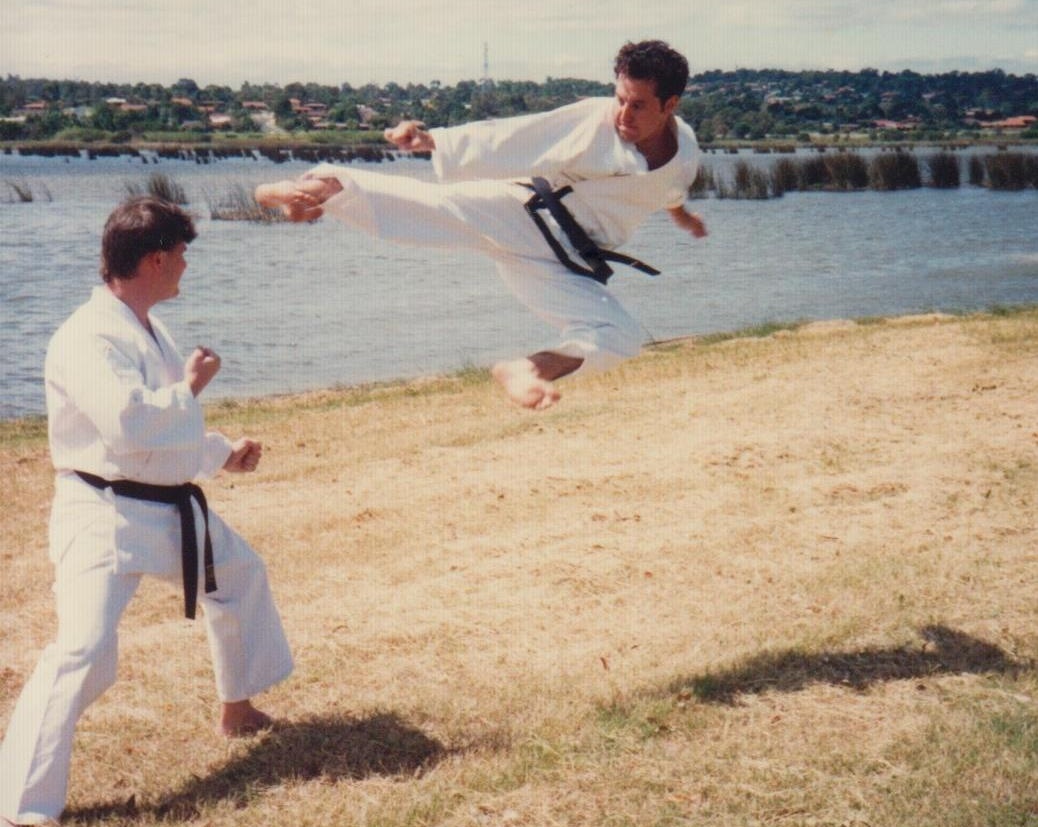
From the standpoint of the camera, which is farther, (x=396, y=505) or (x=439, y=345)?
(x=439, y=345)

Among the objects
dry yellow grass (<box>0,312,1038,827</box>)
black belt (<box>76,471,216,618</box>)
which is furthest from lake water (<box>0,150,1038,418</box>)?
black belt (<box>76,471,216,618</box>)

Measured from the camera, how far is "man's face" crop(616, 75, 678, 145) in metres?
5.75

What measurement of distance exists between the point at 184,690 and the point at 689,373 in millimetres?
8607

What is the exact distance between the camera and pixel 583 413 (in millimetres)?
11531

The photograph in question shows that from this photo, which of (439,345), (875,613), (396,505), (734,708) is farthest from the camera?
(439,345)

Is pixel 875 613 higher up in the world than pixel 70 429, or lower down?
lower down

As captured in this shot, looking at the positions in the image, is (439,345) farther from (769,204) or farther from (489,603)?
(769,204)

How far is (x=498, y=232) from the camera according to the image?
611 centimetres

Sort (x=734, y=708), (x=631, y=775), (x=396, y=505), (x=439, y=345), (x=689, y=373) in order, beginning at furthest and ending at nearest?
(x=439, y=345) → (x=689, y=373) → (x=396, y=505) → (x=734, y=708) → (x=631, y=775)

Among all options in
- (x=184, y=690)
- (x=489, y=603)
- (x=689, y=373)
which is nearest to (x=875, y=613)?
(x=489, y=603)

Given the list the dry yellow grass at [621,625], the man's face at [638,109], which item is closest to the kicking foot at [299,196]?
the man's face at [638,109]

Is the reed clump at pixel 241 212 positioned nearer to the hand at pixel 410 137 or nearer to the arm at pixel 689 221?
the arm at pixel 689 221

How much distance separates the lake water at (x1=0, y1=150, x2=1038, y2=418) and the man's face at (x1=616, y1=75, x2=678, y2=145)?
12.8m

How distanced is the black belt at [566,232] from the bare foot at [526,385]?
0.75 metres
